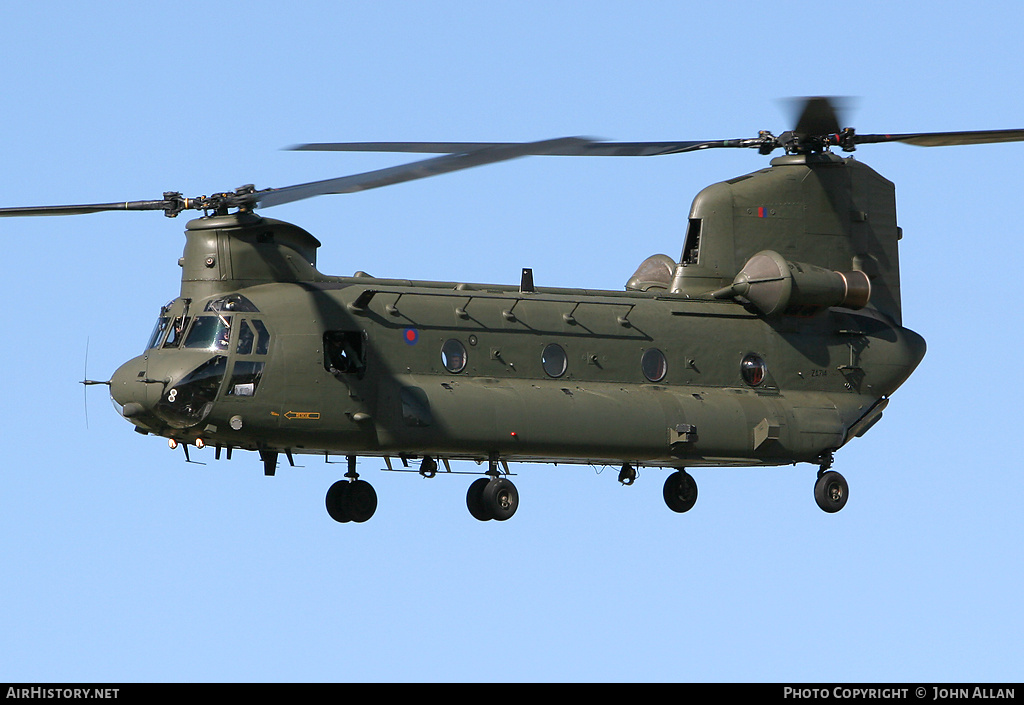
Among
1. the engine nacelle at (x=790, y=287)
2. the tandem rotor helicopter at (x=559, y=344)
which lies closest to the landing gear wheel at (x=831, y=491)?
the tandem rotor helicopter at (x=559, y=344)

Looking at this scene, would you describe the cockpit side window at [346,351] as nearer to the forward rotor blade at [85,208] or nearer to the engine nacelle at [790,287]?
the forward rotor blade at [85,208]

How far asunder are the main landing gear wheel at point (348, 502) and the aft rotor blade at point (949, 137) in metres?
11.0

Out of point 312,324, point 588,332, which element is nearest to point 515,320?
point 588,332

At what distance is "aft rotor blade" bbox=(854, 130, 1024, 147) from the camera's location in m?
32.2

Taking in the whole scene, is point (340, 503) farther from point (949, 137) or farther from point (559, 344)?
point (949, 137)

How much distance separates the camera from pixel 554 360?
31.1 meters

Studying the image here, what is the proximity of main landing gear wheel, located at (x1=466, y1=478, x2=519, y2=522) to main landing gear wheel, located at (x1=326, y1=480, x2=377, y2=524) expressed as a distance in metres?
1.96

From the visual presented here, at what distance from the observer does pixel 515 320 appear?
1214 inches

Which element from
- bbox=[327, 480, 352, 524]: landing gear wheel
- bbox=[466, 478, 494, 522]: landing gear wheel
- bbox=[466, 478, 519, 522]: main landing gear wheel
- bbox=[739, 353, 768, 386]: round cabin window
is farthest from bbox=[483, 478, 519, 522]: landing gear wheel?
bbox=[739, 353, 768, 386]: round cabin window
